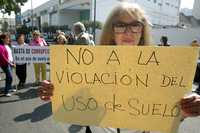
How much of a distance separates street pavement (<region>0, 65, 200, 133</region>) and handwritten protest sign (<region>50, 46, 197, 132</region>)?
347cm

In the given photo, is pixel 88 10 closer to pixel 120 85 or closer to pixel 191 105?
pixel 120 85

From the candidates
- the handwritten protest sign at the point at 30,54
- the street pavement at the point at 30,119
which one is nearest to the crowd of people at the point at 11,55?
the handwritten protest sign at the point at 30,54

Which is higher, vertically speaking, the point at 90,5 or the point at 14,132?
the point at 90,5

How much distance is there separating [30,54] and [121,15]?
8117 millimetres

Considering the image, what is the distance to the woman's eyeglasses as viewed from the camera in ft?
7.24

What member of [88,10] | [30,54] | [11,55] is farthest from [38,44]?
[88,10]

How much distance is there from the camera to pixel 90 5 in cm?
6300

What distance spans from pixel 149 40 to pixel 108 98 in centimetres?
46

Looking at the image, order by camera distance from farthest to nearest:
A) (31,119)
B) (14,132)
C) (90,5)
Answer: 1. (90,5)
2. (31,119)
3. (14,132)

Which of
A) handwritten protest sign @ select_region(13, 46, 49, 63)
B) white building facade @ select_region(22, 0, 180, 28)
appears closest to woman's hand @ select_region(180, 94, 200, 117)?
handwritten protest sign @ select_region(13, 46, 49, 63)

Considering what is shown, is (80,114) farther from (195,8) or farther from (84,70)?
(195,8)

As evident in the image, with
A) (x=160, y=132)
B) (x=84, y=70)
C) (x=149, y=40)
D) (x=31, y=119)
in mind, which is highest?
(x=149, y=40)

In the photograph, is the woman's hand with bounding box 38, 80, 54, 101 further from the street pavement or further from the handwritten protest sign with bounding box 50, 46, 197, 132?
the street pavement

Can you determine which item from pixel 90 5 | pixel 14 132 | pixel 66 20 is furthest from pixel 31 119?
pixel 66 20
